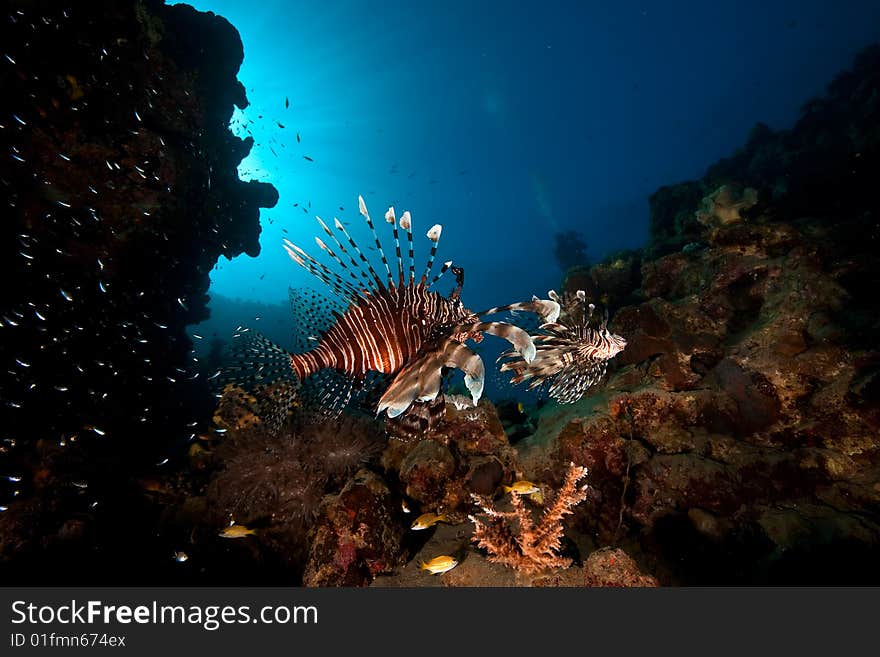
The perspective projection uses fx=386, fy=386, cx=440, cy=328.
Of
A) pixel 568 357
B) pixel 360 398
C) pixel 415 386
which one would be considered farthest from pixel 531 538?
pixel 360 398

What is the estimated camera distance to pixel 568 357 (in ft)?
13.7

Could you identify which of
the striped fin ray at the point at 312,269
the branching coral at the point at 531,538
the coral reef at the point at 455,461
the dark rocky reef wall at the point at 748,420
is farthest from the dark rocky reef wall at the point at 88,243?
the dark rocky reef wall at the point at 748,420

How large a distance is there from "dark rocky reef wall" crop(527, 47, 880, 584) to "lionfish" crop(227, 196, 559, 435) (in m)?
2.64

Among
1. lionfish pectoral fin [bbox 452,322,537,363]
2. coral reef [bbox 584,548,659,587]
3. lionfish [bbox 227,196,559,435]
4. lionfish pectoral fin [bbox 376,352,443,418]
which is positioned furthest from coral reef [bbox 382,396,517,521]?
lionfish pectoral fin [bbox 452,322,537,363]

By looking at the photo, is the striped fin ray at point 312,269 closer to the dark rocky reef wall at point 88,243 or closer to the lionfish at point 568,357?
the lionfish at point 568,357

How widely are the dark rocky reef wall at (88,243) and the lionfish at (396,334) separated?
331 centimetres

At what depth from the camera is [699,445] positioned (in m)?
4.30

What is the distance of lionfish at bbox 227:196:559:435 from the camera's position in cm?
193

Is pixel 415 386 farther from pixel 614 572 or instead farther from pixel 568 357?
pixel 568 357

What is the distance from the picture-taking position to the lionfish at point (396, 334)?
76.0 inches

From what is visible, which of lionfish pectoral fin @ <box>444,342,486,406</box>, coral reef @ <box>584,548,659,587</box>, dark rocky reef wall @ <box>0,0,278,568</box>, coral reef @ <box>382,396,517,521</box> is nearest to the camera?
lionfish pectoral fin @ <box>444,342,486,406</box>

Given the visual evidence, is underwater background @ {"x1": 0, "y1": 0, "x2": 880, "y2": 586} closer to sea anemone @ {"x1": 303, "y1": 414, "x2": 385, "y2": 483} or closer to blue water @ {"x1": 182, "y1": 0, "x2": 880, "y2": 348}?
sea anemone @ {"x1": 303, "y1": 414, "x2": 385, "y2": 483}

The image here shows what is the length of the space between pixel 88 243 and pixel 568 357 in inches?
318
